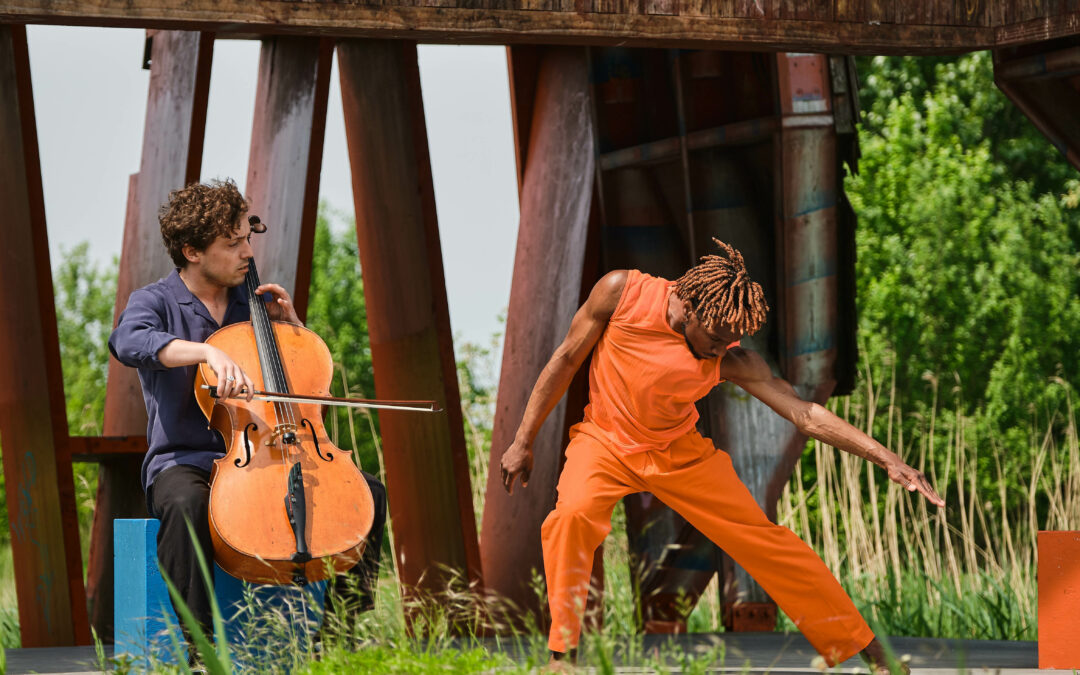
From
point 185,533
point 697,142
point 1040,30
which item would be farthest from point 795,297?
point 185,533

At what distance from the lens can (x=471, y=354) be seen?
28.4ft

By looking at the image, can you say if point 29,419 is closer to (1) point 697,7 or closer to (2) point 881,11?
(1) point 697,7

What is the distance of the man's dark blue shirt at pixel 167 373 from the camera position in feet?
13.1

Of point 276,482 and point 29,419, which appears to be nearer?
point 276,482

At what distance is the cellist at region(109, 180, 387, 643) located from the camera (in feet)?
12.5

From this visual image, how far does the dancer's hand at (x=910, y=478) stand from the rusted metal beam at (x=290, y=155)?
259 centimetres

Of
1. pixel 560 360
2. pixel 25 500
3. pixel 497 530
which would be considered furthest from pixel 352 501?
pixel 25 500

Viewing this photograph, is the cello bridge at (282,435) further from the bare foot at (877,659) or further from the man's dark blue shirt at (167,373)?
the bare foot at (877,659)

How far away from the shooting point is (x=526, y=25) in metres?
4.45

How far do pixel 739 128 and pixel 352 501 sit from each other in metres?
2.99

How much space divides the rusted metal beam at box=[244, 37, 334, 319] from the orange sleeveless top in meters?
1.78

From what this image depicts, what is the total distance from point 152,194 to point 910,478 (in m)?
3.70

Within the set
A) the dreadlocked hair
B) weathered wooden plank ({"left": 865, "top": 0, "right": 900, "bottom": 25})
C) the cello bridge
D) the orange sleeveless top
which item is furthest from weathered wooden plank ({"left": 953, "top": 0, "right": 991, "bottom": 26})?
the cello bridge

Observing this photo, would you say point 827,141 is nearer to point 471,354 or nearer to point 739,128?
point 739,128
